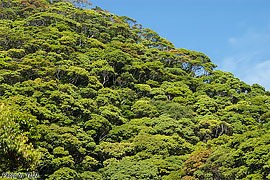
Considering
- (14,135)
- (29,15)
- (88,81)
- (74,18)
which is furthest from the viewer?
(74,18)

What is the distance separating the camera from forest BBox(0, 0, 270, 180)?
21.4m

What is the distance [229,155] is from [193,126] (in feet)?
46.4

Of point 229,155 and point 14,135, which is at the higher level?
point 229,155

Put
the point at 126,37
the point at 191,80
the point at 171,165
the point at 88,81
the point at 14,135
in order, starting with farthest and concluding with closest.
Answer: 1. the point at 126,37
2. the point at 191,80
3. the point at 88,81
4. the point at 171,165
5. the point at 14,135

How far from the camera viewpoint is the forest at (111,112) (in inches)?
842

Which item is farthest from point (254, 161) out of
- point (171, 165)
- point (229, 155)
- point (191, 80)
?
point (191, 80)

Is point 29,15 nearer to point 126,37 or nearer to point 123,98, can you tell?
point 126,37

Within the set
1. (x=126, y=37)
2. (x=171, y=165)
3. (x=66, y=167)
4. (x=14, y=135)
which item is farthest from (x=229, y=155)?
(x=126, y=37)

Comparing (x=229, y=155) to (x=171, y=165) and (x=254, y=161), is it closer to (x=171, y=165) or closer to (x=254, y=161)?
(x=254, y=161)

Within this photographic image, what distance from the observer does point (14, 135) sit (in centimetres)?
1030

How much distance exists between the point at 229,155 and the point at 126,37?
170 ft

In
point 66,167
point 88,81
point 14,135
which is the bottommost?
point 66,167

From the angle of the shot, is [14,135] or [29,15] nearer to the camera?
[14,135]

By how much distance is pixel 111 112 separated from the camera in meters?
34.5
